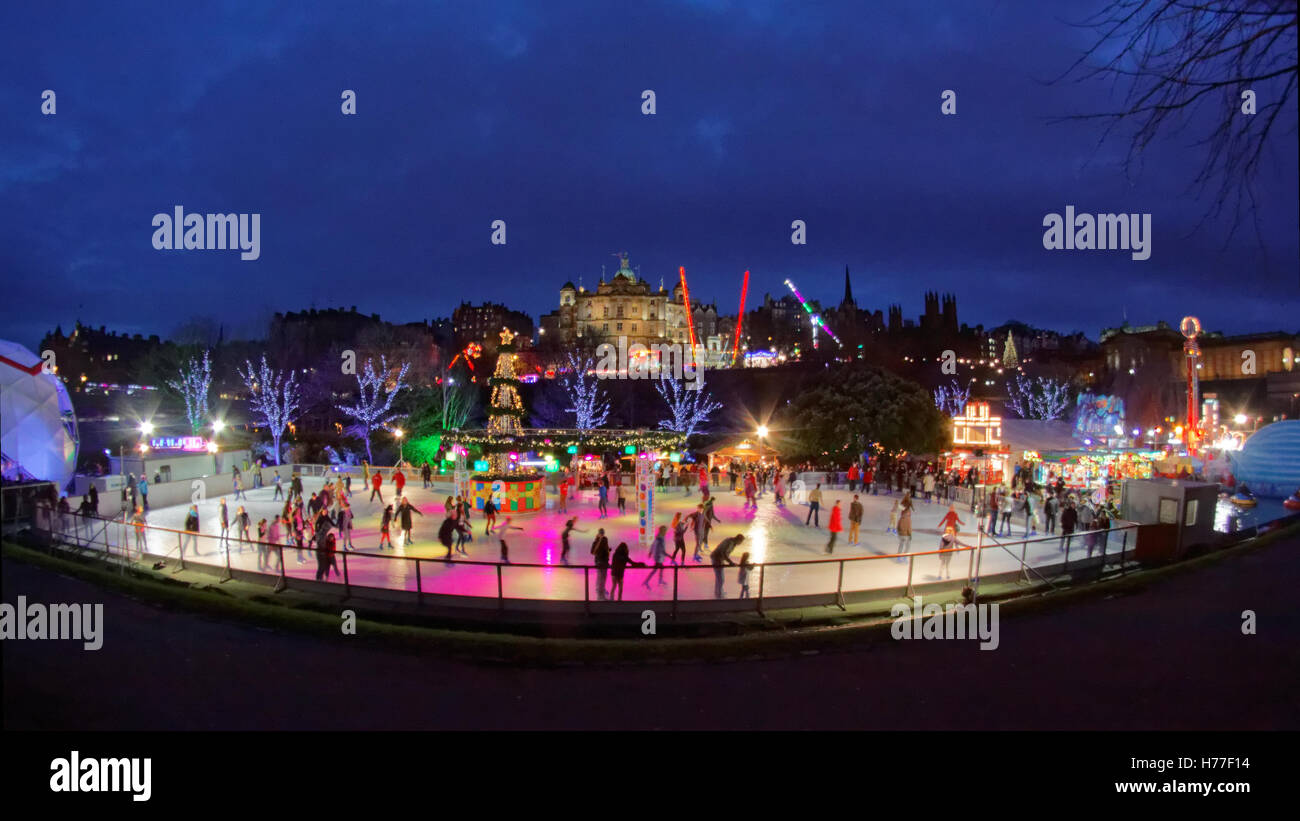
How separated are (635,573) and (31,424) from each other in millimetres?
24729

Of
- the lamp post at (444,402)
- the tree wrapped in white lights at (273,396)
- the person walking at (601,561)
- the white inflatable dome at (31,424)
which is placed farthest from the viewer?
the lamp post at (444,402)

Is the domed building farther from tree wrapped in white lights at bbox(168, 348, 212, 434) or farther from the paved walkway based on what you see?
the paved walkway

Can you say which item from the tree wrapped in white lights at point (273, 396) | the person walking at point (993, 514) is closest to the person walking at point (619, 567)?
the person walking at point (993, 514)

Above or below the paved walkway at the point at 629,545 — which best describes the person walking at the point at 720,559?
above

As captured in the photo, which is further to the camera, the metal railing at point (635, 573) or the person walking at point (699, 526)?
the person walking at point (699, 526)

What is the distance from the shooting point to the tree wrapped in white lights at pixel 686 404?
56.1 metres

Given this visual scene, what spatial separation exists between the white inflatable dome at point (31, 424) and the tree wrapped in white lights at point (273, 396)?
47.5 ft

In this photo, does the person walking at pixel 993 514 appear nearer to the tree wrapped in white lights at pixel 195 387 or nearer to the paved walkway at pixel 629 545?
the paved walkway at pixel 629 545

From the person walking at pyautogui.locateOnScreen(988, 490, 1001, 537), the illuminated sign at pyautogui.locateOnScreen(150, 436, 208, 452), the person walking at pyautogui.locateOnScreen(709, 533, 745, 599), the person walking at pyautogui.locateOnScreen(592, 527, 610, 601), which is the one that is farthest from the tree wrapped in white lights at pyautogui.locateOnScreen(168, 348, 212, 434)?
the person walking at pyautogui.locateOnScreen(988, 490, 1001, 537)

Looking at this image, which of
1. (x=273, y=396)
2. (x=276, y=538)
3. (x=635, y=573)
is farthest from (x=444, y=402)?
(x=635, y=573)

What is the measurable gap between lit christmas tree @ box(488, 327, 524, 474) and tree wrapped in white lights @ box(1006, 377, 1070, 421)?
53277mm

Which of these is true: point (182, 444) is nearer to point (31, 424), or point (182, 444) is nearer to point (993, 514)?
point (31, 424)
